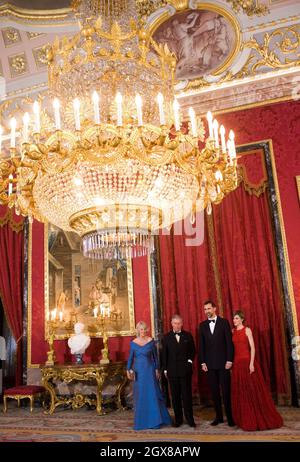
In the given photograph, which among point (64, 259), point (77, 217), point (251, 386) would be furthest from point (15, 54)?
point (251, 386)

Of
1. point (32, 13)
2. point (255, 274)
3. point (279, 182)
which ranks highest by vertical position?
point (32, 13)

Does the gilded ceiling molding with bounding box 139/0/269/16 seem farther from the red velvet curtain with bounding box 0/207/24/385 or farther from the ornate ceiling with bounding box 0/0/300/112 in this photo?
the red velvet curtain with bounding box 0/207/24/385

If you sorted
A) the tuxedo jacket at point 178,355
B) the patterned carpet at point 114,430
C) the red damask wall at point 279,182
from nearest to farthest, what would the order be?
the patterned carpet at point 114,430 → the tuxedo jacket at point 178,355 → the red damask wall at point 279,182

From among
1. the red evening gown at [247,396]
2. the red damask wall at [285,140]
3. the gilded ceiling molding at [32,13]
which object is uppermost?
the gilded ceiling molding at [32,13]

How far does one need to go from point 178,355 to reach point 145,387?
0.54 metres

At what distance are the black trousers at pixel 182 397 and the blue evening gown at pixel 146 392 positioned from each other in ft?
0.50

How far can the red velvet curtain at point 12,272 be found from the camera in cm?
759

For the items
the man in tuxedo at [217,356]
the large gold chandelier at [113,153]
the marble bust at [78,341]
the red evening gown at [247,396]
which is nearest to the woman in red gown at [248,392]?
the red evening gown at [247,396]

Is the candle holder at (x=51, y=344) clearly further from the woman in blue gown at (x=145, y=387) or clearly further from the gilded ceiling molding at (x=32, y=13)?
the gilded ceiling molding at (x=32, y=13)

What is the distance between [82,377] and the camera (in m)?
6.16

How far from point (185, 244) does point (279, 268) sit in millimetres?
1466

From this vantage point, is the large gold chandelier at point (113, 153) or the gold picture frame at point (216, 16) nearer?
the large gold chandelier at point (113, 153)

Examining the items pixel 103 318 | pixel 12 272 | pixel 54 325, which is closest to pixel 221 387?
pixel 103 318

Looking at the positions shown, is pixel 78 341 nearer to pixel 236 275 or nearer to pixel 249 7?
pixel 236 275
